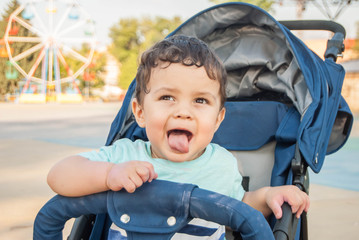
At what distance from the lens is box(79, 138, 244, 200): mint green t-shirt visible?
4.87 feet

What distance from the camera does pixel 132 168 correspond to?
1.16m

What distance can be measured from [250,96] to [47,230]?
1.42 meters

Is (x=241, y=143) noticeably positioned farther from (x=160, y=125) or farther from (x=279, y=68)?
(x=160, y=125)

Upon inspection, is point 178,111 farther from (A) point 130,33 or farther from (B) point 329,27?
(A) point 130,33

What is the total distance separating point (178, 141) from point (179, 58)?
0.92ft

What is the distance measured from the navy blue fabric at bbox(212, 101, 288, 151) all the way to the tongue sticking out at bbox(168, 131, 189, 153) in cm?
70

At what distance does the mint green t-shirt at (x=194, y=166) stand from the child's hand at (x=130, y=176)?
0.84 ft

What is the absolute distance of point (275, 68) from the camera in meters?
2.13

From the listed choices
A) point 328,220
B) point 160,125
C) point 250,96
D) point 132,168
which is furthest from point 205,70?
point 328,220

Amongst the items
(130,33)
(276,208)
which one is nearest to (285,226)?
(276,208)

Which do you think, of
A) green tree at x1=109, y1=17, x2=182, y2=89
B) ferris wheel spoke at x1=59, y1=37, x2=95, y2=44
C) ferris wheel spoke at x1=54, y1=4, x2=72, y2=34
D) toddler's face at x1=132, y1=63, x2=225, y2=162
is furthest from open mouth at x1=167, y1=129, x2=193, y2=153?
green tree at x1=109, y1=17, x2=182, y2=89

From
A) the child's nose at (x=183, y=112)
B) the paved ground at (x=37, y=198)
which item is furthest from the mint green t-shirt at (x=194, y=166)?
the paved ground at (x=37, y=198)

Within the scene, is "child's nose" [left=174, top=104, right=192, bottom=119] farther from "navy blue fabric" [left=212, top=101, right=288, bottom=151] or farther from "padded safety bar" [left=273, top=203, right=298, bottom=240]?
"navy blue fabric" [left=212, top=101, right=288, bottom=151]

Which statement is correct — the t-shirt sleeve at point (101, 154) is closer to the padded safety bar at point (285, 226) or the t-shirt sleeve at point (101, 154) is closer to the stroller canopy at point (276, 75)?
the stroller canopy at point (276, 75)
